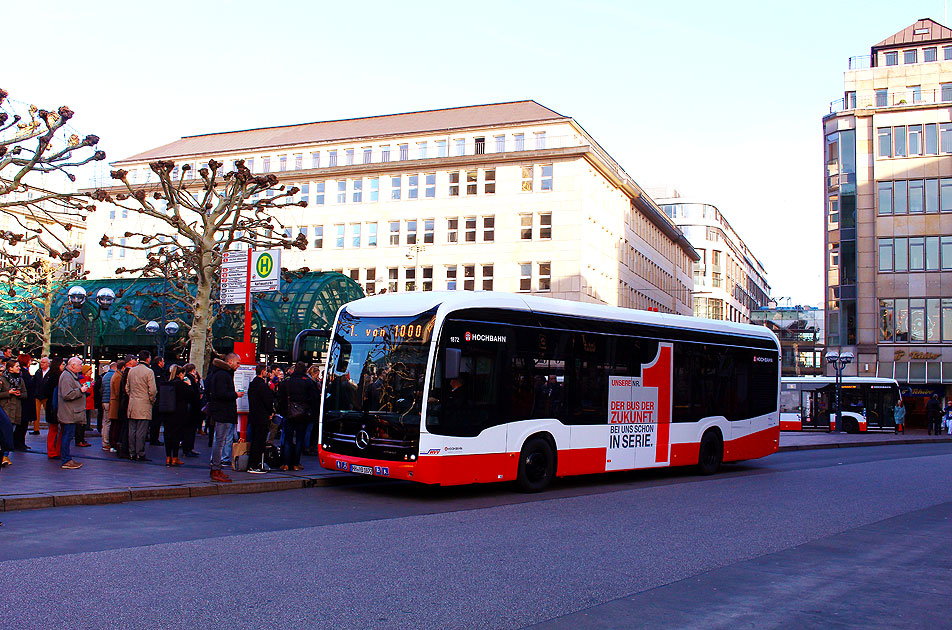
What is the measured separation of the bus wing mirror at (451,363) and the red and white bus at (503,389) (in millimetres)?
19

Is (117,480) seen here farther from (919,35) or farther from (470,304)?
(919,35)

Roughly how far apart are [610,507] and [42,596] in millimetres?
7992

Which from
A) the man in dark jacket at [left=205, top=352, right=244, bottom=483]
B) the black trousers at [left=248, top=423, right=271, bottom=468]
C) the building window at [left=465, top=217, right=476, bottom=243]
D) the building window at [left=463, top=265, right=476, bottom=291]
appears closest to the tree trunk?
the black trousers at [left=248, top=423, right=271, bottom=468]

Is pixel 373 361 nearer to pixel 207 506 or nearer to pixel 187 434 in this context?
pixel 207 506

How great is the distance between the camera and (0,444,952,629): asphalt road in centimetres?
659

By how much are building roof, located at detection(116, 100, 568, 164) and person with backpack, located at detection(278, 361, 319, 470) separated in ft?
171

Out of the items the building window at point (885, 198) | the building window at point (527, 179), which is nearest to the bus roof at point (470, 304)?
the building window at point (885, 198)

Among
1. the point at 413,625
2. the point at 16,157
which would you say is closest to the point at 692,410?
the point at 413,625

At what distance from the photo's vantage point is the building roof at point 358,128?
68.6 meters

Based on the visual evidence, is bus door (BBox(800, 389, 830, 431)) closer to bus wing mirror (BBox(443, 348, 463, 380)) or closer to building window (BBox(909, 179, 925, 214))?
building window (BBox(909, 179, 925, 214))

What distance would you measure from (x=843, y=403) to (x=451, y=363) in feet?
127

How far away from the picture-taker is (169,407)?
15602 millimetres

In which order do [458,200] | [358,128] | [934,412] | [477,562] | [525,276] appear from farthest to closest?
1. [358,128]
2. [458,200]
3. [525,276]
4. [934,412]
5. [477,562]

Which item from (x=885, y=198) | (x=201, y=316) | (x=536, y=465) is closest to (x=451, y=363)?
(x=536, y=465)
